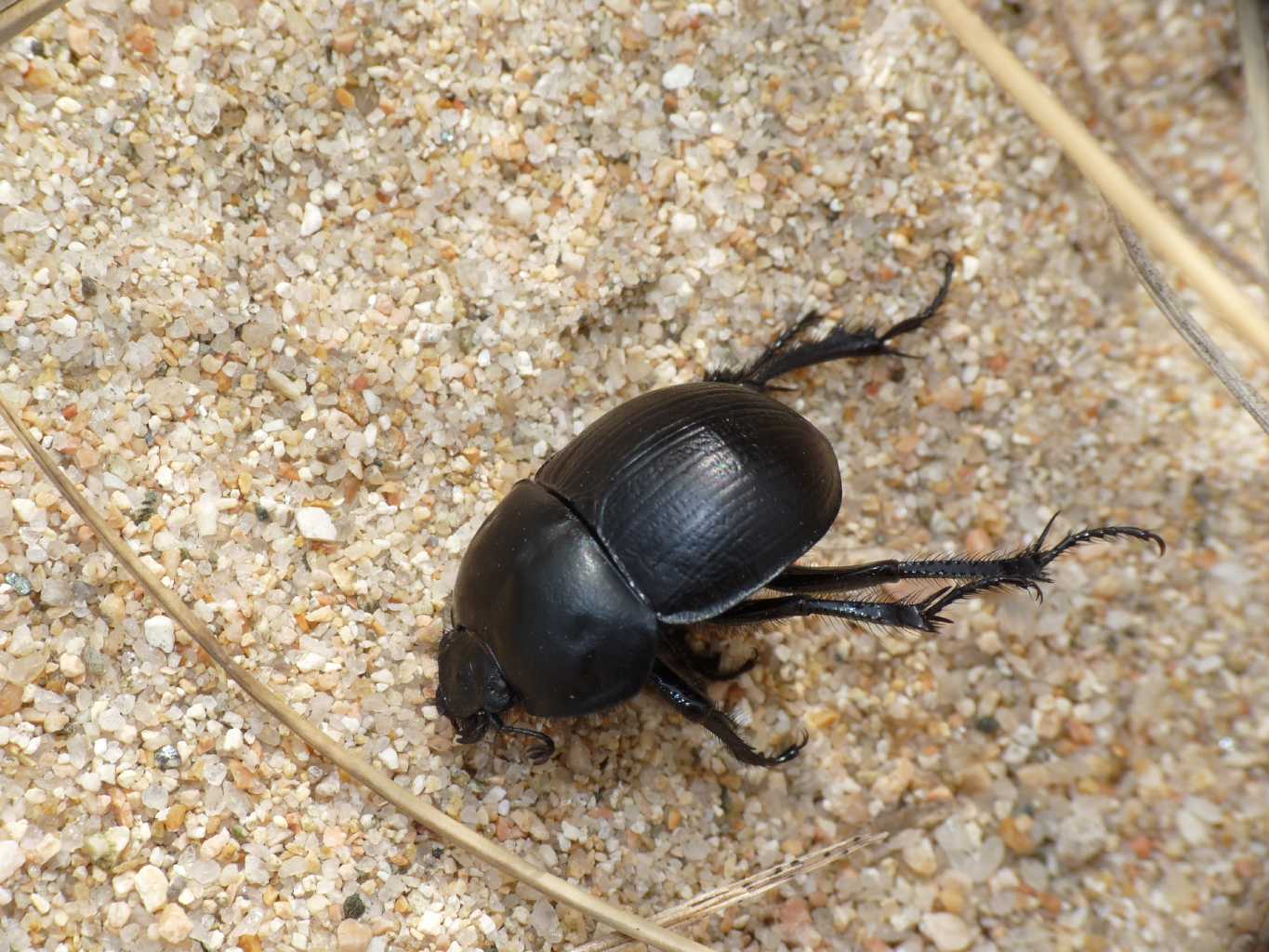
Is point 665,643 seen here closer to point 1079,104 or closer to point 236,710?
point 236,710

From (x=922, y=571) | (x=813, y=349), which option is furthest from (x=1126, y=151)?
(x=922, y=571)

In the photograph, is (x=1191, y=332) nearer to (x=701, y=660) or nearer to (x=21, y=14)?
(x=701, y=660)

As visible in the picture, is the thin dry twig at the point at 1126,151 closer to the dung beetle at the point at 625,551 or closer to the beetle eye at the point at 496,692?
the dung beetle at the point at 625,551

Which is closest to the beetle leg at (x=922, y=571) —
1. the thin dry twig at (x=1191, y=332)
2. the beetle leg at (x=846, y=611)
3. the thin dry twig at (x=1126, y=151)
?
the beetle leg at (x=846, y=611)

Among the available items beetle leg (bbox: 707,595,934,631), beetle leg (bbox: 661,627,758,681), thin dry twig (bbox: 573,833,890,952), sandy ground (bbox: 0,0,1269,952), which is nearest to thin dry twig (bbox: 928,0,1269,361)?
sandy ground (bbox: 0,0,1269,952)

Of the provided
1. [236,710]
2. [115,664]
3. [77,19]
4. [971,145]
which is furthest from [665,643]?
[77,19]

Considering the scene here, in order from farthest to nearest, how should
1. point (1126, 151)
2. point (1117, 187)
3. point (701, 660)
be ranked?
point (1126, 151) < point (701, 660) < point (1117, 187)
